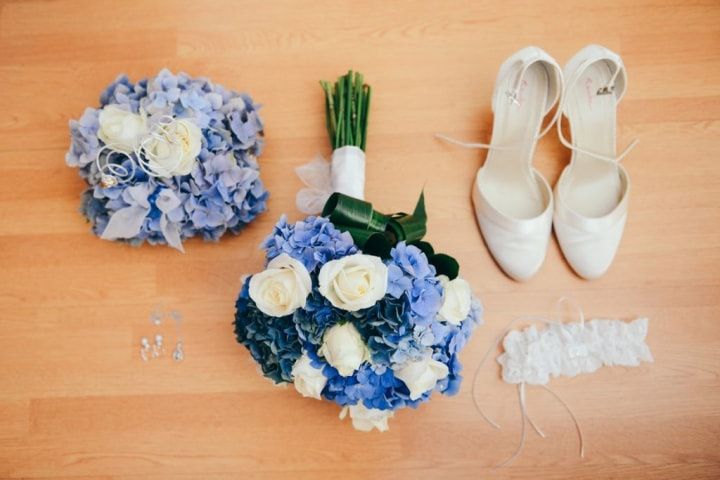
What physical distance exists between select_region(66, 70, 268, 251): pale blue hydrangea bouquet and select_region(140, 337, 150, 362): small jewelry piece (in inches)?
8.7

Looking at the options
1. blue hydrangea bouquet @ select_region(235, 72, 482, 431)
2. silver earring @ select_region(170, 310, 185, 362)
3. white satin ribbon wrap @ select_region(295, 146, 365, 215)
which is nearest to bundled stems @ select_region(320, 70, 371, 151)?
white satin ribbon wrap @ select_region(295, 146, 365, 215)

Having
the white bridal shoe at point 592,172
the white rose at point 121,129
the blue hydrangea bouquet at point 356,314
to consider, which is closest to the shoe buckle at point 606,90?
the white bridal shoe at point 592,172

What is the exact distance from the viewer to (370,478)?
1.15m

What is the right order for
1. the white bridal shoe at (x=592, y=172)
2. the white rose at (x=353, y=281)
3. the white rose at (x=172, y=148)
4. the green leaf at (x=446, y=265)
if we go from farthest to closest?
the white bridal shoe at (x=592, y=172) → the white rose at (x=172, y=148) → the green leaf at (x=446, y=265) → the white rose at (x=353, y=281)

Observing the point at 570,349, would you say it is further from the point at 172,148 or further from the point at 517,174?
the point at 172,148

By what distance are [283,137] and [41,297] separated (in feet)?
2.20

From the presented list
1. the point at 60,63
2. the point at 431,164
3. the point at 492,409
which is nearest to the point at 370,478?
the point at 492,409

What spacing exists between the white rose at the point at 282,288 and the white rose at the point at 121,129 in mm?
451

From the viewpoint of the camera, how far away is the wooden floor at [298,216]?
1.16 m

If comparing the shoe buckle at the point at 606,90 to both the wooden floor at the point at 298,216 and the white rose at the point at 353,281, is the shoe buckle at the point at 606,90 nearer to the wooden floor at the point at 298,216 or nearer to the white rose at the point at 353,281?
the wooden floor at the point at 298,216

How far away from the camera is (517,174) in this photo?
1258mm

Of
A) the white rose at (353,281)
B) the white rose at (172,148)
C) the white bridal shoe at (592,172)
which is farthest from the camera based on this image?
the white bridal shoe at (592,172)

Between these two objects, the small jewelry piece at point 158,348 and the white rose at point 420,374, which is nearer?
the white rose at point 420,374

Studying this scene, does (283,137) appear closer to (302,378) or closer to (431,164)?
(431,164)
